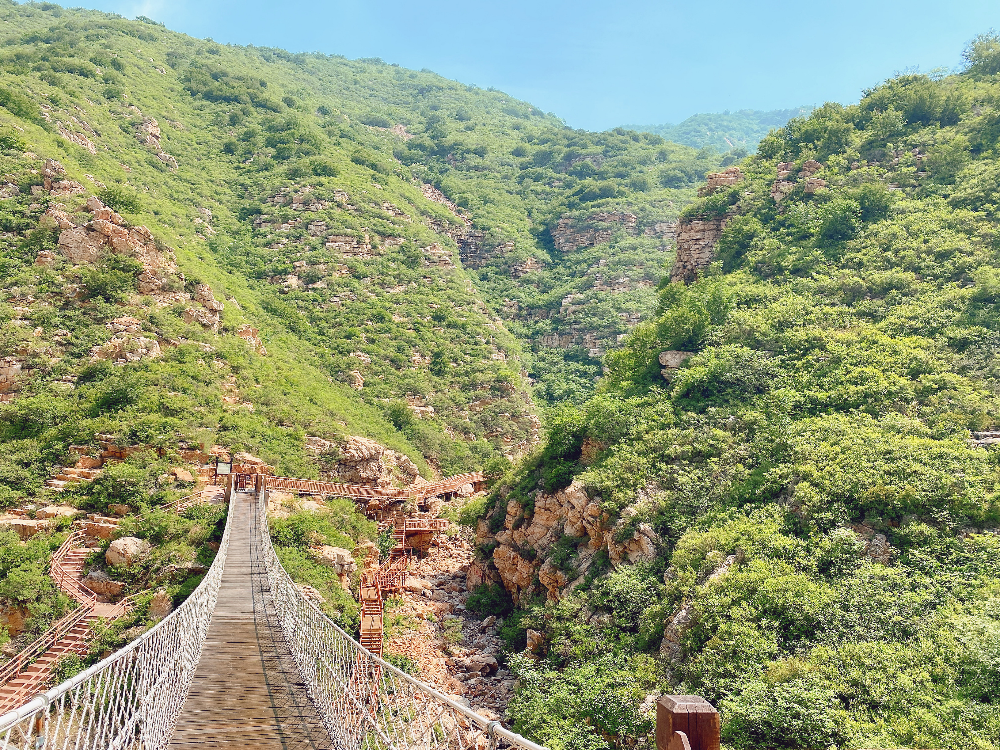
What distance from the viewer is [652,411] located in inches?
728

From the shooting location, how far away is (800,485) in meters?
13.1

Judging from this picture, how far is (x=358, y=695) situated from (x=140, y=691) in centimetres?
281

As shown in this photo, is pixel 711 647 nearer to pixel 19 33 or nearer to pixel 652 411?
pixel 652 411

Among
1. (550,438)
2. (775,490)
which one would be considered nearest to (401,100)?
(550,438)

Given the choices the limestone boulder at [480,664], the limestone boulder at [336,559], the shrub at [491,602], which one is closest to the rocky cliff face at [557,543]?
the shrub at [491,602]

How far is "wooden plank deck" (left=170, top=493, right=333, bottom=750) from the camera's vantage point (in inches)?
249

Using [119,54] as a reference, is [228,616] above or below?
below

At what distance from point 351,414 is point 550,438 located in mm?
13209

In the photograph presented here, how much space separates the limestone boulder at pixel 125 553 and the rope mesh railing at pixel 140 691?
5806mm

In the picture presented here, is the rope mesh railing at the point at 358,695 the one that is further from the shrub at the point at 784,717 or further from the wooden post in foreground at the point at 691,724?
the shrub at the point at 784,717

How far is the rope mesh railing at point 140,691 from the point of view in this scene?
4617 millimetres

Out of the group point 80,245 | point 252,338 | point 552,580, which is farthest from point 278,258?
point 552,580

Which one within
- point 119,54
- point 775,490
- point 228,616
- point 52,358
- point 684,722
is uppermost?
point 119,54

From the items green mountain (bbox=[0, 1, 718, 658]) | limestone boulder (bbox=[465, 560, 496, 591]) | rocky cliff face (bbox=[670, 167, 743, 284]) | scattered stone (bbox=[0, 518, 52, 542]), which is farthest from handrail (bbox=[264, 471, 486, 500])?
rocky cliff face (bbox=[670, 167, 743, 284])
